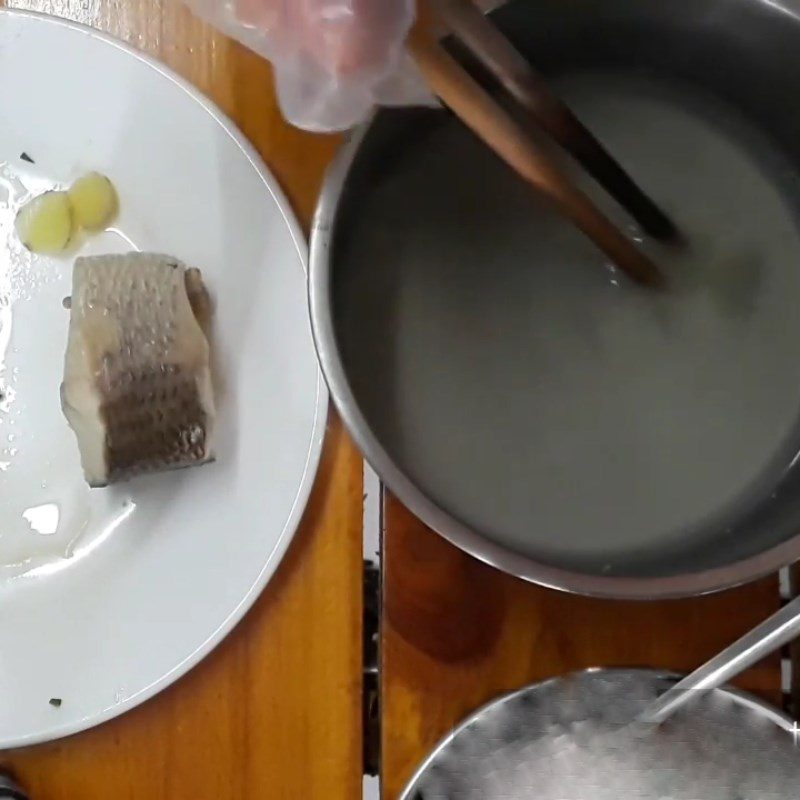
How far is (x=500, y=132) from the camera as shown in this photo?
1.41 feet

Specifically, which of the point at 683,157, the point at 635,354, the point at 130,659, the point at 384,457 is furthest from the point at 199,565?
the point at 683,157

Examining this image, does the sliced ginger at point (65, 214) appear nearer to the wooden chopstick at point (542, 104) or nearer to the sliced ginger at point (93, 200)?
the sliced ginger at point (93, 200)

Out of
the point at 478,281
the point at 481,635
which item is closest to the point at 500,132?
the point at 478,281

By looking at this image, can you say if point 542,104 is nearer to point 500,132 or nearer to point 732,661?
point 500,132

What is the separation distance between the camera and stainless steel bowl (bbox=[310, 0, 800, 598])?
404 millimetres

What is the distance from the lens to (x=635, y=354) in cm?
55

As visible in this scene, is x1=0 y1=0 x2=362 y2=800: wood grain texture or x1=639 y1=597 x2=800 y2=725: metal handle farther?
x1=0 y1=0 x2=362 y2=800: wood grain texture

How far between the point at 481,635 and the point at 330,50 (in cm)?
33

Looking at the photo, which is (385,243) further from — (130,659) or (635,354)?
(130,659)

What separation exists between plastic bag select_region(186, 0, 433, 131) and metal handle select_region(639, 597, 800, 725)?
32 cm

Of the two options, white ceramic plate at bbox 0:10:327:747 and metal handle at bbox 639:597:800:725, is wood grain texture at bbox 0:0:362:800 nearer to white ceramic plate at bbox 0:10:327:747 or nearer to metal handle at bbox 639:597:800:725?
white ceramic plate at bbox 0:10:327:747

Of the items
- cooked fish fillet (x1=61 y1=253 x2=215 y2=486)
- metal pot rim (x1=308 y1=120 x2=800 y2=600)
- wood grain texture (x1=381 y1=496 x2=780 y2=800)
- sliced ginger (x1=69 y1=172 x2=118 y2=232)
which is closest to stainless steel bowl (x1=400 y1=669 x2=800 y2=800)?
wood grain texture (x1=381 y1=496 x2=780 y2=800)

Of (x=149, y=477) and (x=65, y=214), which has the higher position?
(x=65, y=214)

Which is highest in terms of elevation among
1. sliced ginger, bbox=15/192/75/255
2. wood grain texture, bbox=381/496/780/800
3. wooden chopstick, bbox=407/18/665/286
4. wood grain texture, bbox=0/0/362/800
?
wooden chopstick, bbox=407/18/665/286
